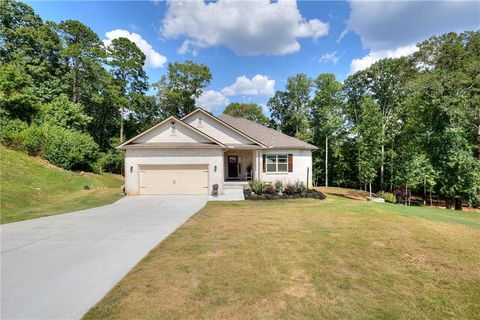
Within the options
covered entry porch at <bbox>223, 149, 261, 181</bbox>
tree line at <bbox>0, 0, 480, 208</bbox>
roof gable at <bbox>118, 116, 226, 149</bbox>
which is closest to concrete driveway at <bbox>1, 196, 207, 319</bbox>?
roof gable at <bbox>118, 116, 226, 149</bbox>

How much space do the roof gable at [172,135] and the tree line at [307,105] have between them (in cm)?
932

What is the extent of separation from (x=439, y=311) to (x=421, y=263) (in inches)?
A: 78.3

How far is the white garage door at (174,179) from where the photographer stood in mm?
16016

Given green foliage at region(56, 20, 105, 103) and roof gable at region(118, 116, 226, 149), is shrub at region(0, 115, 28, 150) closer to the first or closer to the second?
green foliage at region(56, 20, 105, 103)

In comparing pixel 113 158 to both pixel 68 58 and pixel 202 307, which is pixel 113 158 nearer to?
pixel 68 58

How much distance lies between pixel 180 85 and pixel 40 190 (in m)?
26.5

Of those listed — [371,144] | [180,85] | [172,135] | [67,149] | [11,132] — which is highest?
[180,85]

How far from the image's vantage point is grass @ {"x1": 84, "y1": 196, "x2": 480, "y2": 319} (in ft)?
11.8

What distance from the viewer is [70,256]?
5578 millimetres

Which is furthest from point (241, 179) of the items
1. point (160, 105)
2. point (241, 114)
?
point (241, 114)

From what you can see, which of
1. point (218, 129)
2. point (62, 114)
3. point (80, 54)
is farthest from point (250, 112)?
point (62, 114)

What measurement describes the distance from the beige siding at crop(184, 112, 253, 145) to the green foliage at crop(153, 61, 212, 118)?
18.2m

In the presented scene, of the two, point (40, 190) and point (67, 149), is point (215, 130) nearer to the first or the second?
point (40, 190)

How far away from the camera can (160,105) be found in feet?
126
